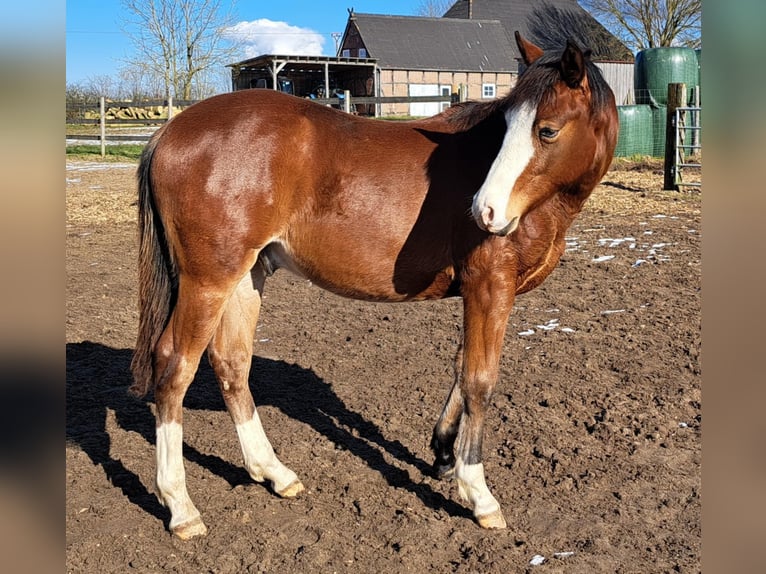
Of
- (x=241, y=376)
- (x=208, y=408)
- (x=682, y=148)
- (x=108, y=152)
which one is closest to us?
(x=241, y=376)

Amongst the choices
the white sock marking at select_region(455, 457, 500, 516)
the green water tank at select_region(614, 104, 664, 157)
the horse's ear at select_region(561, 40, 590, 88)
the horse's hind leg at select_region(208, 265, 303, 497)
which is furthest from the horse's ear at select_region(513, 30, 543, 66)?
the green water tank at select_region(614, 104, 664, 157)

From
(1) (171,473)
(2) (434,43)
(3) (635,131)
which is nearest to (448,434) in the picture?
(1) (171,473)

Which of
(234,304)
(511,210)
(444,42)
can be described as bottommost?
(234,304)

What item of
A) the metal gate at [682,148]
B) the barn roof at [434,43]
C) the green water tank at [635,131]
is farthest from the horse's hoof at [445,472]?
the barn roof at [434,43]

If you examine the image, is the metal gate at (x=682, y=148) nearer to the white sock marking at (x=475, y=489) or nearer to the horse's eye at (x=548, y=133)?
the horse's eye at (x=548, y=133)

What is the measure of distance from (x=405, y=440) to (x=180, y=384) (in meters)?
1.53

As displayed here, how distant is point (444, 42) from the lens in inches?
2003

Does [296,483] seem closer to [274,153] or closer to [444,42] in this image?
[274,153]

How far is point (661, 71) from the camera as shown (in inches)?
813

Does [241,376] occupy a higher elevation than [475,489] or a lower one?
higher

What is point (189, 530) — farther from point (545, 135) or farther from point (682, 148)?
point (682, 148)

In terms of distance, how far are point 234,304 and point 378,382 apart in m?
1.63

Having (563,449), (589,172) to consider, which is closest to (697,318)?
(563,449)

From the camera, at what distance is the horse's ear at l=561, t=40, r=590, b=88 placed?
8.62 feet
